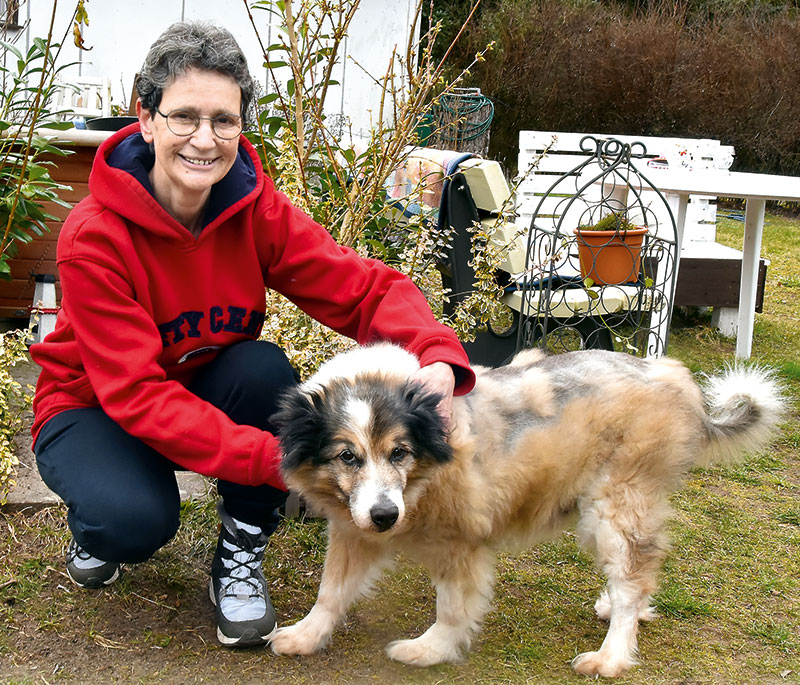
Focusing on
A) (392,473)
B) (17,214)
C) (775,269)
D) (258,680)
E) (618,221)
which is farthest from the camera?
(775,269)

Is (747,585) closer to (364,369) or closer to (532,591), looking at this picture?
(532,591)

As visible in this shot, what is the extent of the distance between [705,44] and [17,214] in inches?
536

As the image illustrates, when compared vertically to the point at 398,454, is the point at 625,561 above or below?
below

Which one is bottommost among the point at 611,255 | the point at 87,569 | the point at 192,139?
the point at 87,569

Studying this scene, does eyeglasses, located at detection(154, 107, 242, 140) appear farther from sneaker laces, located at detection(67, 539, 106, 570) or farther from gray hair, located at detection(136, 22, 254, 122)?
sneaker laces, located at detection(67, 539, 106, 570)

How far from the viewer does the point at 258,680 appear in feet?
7.75

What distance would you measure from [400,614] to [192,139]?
158 centimetres

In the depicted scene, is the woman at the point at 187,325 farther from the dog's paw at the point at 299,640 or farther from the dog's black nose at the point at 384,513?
the dog's black nose at the point at 384,513

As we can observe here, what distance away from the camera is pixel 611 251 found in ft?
14.3

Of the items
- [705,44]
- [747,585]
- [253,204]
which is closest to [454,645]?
[747,585]

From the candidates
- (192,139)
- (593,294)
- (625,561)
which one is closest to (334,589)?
(625,561)

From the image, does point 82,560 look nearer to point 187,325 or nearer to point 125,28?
point 187,325

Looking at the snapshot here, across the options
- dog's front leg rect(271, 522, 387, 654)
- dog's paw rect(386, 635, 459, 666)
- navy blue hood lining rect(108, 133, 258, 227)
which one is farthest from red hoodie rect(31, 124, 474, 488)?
dog's paw rect(386, 635, 459, 666)

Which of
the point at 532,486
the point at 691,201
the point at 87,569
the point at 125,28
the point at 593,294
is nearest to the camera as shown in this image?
the point at 532,486
